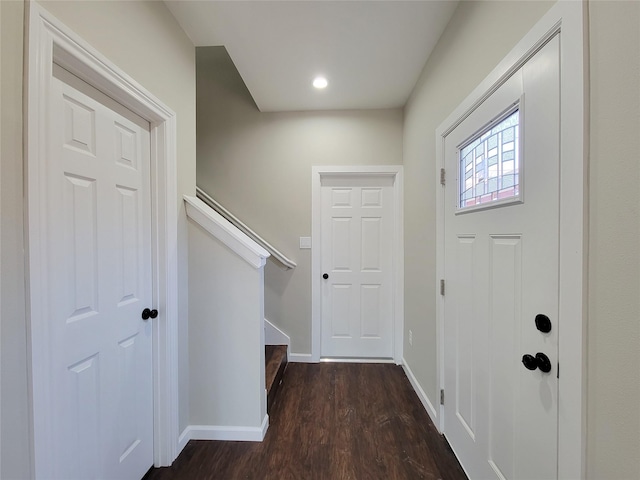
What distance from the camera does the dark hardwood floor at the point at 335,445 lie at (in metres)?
1.35

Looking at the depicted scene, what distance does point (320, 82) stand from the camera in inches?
81.0

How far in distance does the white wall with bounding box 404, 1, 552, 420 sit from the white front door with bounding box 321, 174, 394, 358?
0.85 ft

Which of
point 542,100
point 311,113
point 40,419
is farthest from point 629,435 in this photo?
point 311,113

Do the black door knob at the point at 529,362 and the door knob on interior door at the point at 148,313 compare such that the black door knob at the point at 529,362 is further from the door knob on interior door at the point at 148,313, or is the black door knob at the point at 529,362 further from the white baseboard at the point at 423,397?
the door knob on interior door at the point at 148,313

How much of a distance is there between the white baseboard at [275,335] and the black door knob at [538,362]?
2.05m

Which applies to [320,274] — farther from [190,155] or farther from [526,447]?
[526,447]

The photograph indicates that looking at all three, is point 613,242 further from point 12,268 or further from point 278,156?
point 278,156

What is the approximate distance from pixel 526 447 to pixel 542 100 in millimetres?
1220

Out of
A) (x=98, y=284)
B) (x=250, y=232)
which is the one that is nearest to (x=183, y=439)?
(x=98, y=284)

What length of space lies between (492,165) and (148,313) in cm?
183

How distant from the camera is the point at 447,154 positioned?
60.5 inches

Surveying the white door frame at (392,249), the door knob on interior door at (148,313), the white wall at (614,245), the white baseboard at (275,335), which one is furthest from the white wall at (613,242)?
the white baseboard at (275,335)

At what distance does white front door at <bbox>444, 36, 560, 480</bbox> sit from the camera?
2.69ft

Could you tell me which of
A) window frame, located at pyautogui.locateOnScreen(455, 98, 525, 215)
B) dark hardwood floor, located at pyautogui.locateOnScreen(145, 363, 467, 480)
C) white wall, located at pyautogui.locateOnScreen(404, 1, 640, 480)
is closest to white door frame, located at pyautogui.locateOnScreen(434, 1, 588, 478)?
white wall, located at pyautogui.locateOnScreen(404, 1, 640, 480)
